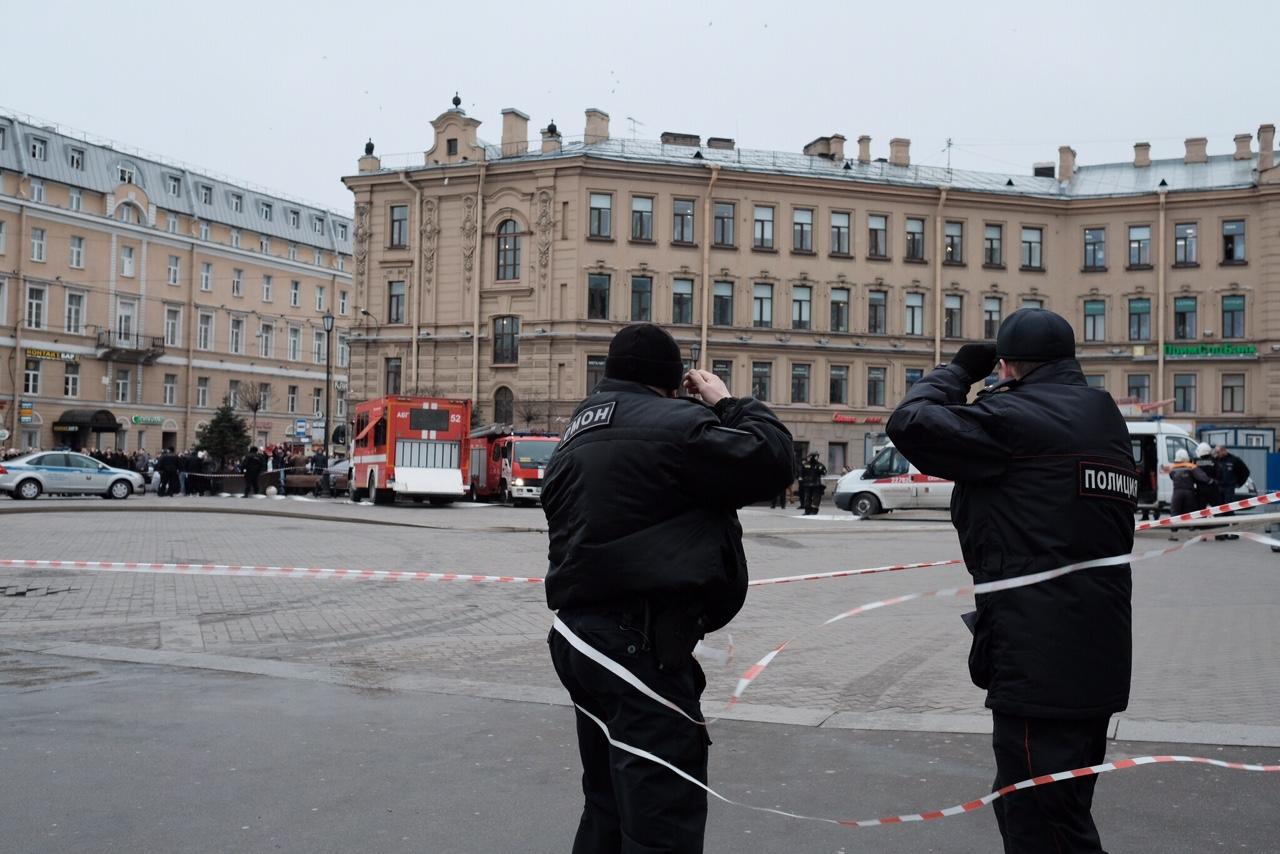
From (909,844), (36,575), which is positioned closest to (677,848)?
(909,844)

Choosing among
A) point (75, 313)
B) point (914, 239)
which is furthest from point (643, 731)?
point (75, 313)

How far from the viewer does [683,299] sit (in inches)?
1913

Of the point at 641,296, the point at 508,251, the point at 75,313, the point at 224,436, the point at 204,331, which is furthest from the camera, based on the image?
the point at 204,331

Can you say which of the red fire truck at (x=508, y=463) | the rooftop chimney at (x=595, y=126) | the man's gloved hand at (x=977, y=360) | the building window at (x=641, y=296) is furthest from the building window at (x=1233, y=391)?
the man's gloved hand at (x=977, y=360)

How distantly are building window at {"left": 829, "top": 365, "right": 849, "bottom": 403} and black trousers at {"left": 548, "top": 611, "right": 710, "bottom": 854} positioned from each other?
46.6 metres

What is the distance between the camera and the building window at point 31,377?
196 ft

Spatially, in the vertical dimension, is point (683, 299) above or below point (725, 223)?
below

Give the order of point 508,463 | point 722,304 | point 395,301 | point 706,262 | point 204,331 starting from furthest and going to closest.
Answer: point 204,331
point 395,301
point 722,304
point 706,262
point 508,463

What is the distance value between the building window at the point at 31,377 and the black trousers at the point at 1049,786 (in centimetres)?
6435

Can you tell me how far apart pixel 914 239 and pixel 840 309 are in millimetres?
4470

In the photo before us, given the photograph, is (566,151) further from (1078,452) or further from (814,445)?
(1078,452)

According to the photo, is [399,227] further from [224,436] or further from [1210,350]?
[1210,350]

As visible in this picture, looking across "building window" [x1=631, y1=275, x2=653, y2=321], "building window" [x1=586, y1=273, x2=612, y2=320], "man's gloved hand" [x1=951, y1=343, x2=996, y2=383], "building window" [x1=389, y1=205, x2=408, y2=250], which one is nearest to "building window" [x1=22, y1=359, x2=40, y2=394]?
"building window" [x1=389, y1=205, x2=408, y2=250]

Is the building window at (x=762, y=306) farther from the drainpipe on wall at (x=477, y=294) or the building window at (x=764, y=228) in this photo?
the drainpipe on wall at (x=477, y=294)
